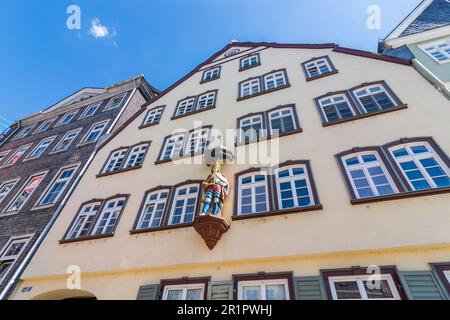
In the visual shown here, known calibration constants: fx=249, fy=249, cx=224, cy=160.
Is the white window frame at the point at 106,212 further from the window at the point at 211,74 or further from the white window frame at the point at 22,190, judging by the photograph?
the window at the point at 211,74

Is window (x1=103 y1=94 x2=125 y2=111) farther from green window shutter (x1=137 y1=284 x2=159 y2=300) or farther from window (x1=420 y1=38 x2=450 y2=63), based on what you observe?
window (x1=420 y1=38 x2=450 y2=63)

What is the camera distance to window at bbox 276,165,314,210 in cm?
745

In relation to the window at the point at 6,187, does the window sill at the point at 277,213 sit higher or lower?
lower

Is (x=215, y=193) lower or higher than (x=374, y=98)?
lower

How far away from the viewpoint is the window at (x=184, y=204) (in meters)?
8.65

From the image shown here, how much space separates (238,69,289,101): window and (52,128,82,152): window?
41.0 ft

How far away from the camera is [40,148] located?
18.8 metres

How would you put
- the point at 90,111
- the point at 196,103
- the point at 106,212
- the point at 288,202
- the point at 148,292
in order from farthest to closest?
the point at 90,111, the point at 196,103, the point at 106,212, the point at 288,202, the point at 148,292

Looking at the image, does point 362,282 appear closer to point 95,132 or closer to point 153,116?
point 153,116

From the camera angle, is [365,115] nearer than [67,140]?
Yes

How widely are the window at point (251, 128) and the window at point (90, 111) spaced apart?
46.2 feet

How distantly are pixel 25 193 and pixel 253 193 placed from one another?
46.5 ft

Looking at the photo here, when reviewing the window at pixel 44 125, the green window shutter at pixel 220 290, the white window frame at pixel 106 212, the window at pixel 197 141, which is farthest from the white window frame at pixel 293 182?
the window at pixel 44 125

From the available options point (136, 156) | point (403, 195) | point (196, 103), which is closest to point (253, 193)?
point (403, 195)
